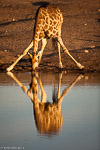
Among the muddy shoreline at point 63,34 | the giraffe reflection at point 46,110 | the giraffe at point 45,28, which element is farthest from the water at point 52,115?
the muddy shoreline at point 63,34

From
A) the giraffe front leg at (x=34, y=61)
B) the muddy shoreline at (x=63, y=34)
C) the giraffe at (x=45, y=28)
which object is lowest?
the muddy shoreline at (x=63, y=34)

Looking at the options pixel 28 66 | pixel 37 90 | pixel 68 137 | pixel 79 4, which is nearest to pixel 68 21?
pixel 79 4

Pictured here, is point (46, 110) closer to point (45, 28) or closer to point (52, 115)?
point (52, 115)

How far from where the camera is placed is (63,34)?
23.2m

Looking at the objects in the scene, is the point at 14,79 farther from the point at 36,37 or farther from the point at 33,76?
the point at 36,37

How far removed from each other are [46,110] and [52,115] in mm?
392

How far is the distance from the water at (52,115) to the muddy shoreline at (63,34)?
2525 millimetres

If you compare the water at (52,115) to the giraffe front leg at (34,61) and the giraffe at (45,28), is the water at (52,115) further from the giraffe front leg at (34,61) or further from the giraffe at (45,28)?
the giraffe at (45,28)

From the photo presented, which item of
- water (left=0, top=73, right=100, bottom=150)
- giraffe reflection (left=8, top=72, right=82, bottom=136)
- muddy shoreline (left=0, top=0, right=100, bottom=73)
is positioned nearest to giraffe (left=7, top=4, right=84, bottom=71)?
muddy shoreline (left=0, top=0, right=100, bottom=73)

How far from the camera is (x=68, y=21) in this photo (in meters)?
27.0

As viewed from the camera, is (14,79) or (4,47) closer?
(14,79)

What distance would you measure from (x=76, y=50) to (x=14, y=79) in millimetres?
5996

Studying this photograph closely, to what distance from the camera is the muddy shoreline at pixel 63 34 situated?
16609mm

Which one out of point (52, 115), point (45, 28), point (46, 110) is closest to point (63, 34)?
point (45, 28)
